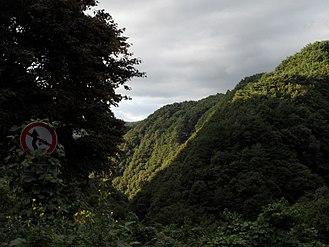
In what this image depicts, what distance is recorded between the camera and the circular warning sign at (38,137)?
15.8 ft

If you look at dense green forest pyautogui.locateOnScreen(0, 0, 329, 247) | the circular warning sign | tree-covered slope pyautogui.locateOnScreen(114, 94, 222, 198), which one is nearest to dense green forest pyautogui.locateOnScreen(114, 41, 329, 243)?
tree-covered slope pyautogui.locateOnScreen(114, 94, 222, 198)

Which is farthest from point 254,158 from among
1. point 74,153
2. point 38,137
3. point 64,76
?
point 38,137

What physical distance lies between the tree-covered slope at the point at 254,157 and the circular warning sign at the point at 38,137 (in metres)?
53.6

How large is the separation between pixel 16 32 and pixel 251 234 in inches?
292

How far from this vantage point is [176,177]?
82.4 m

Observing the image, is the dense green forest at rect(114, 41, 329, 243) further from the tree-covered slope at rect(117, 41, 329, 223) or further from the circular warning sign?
the circular warning sign

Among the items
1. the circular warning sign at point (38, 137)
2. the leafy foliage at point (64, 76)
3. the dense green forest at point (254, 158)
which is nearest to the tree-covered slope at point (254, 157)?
the dense green forest at point (254, 158)

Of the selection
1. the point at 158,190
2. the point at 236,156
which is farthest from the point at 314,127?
the point at 158,190

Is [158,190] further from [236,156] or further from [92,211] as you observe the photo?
[92,211]

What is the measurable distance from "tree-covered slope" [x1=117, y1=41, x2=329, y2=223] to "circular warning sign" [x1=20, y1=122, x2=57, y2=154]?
53.6m

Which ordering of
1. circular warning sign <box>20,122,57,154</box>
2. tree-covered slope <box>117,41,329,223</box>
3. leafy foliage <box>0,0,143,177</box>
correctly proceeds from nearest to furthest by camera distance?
circular warning sign <box>20,122,57,154</box>, leafy foliage <box>0,0,143,177</box>, tree-covered slope <box>117,41,329,223</box>

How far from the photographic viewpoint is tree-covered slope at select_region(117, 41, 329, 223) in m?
62.9

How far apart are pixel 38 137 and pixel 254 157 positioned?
67016 millimetres

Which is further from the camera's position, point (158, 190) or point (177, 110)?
point (177, 110)
